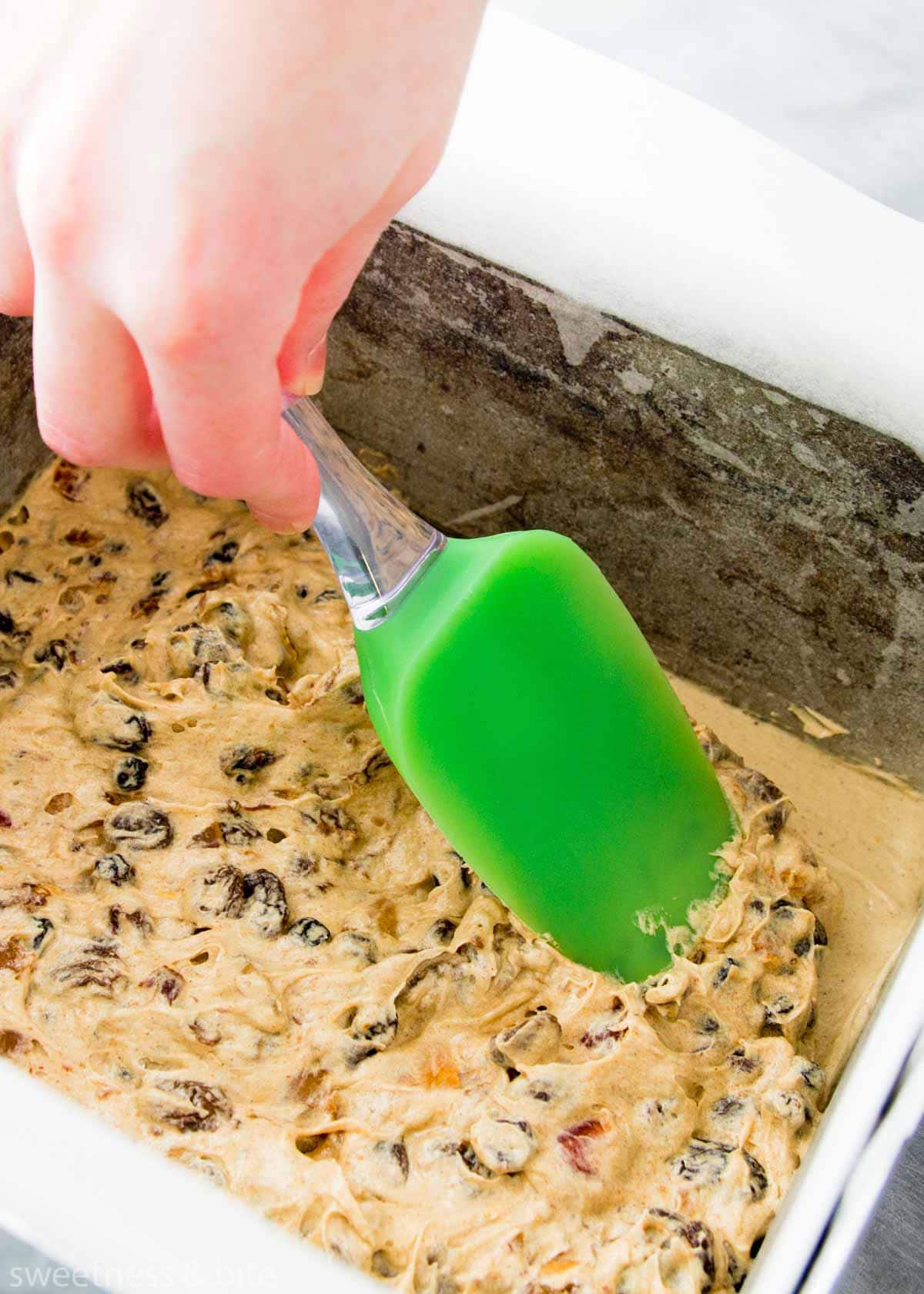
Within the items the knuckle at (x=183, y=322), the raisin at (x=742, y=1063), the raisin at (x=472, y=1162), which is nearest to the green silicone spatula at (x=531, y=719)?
the raisin at (x=742, y=1063)

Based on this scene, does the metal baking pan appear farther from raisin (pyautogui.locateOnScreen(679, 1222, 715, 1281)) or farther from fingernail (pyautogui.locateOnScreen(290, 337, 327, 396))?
fingernail (pyautogui.locateOnScreen(290, 337, 327, 396))

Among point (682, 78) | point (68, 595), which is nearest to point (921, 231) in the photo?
point (682, 78)

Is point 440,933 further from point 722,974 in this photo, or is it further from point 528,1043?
point 722,974

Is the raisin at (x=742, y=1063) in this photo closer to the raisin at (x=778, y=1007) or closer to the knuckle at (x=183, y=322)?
the raisin at (x=778, y=1007)

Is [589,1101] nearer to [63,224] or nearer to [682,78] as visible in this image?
[63,224]

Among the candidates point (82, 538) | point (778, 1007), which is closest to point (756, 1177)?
point (778, 1007)

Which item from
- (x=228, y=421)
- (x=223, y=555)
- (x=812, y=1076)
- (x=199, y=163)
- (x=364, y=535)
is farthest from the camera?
(x=223, y=555)

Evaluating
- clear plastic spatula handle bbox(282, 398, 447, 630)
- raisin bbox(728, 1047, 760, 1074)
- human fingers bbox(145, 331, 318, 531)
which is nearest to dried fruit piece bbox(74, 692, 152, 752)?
clear plastic spatula handle bbox(282, 398, 447, 630)
